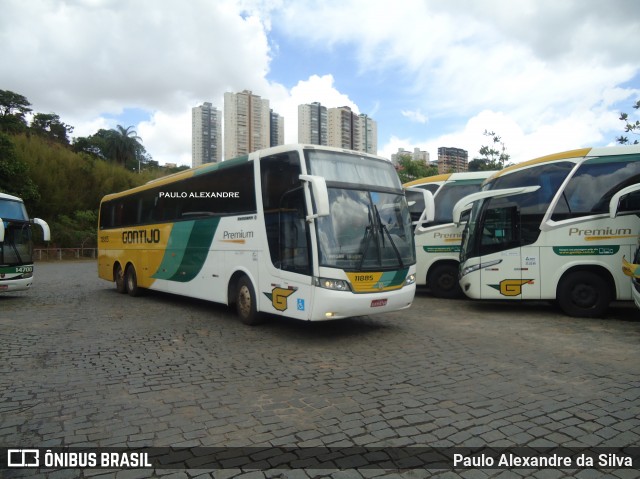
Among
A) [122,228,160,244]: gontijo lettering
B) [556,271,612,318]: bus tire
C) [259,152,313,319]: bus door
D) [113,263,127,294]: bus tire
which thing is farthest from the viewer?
[113,263,127,294]: bus tire

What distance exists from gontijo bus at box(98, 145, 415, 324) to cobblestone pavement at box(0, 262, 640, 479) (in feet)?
2.57

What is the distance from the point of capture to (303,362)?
6410 mm

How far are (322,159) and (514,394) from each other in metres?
4.60

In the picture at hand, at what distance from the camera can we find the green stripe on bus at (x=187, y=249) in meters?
10.4

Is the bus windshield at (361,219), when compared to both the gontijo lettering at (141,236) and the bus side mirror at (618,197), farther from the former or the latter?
the gontijo lettering at (141,236)

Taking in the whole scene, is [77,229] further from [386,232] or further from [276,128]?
[386,232]

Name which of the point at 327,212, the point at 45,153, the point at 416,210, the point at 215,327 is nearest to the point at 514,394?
the point at 327,212

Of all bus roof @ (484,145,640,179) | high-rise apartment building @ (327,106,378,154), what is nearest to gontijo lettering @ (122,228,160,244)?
bus roof @ (484,145,640,179)

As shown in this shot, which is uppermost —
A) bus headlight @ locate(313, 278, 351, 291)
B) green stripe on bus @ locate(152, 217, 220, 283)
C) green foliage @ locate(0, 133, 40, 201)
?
green foliage @ locate(0, 133, 40, 201)

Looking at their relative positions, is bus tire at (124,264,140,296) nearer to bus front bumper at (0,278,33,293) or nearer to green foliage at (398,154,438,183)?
bus front bumper at (0,278,33,293)

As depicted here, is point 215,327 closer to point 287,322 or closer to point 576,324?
point 287,322

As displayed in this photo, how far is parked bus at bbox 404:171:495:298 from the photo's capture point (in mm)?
12953

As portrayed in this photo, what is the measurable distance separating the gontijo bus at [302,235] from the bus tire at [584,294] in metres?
3.80

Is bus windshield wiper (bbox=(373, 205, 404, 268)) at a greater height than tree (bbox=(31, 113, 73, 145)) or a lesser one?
→ lesser
